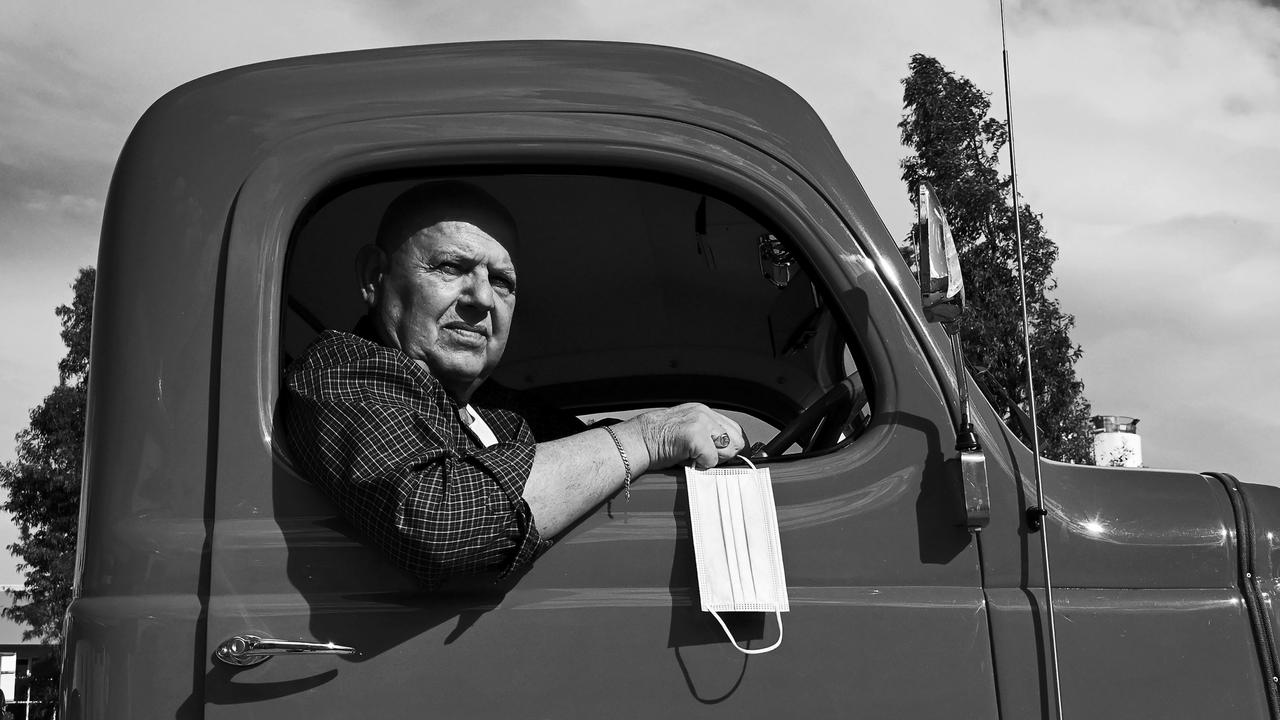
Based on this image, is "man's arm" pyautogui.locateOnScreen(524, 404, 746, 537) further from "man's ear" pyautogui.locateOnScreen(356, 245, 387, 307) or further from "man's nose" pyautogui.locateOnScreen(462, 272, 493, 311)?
"man's ear" pyautogui.locateOnScreen(356, 245, 387, 307)

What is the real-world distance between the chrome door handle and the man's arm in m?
0.35

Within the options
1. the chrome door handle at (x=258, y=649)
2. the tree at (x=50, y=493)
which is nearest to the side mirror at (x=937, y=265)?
the chrome door handle at (x=258, y=649)

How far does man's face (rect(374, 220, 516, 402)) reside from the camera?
2035 mm

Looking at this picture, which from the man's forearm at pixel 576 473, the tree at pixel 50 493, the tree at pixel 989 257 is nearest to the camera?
the man's forearm at pixel 576 473

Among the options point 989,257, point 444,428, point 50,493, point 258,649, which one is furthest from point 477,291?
point 50,493

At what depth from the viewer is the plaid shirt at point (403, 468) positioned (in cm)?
157

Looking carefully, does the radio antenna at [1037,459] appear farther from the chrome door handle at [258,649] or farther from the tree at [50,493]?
the tree at [50,493]

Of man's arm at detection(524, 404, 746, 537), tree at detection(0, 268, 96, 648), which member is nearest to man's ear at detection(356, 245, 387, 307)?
man's arm at detection(524, 404, 746, 537)

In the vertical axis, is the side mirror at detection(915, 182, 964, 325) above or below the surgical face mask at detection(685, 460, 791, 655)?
above

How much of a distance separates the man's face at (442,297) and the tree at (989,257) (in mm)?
797

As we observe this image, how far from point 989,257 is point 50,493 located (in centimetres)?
2204

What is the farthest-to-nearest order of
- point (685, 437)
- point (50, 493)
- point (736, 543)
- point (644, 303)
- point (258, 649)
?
point (50, 493), point (644, 303), point (685, 437), point (736, 543), point (258, 649)

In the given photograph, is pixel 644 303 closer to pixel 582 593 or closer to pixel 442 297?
pixel 442 297

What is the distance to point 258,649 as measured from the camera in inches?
60.3
